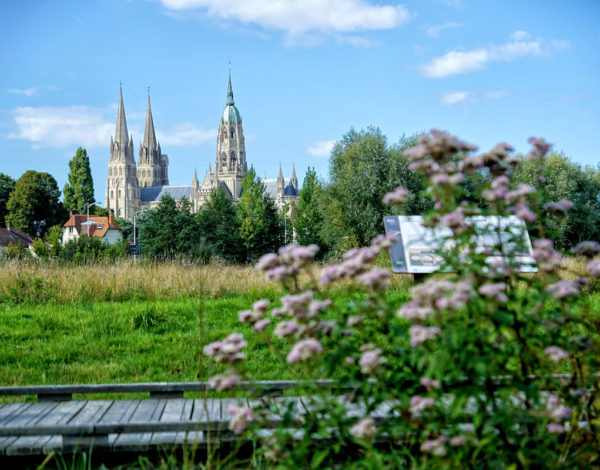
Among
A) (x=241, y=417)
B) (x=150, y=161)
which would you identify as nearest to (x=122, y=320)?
(x=241, y=417)

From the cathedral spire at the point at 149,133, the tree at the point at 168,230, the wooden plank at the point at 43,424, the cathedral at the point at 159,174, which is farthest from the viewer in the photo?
the cathedral spire at the point at 149,133

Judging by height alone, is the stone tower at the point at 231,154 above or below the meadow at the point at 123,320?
above

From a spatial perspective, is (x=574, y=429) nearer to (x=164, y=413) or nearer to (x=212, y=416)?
(x=212, y=416)

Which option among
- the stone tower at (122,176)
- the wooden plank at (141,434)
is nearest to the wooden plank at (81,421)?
the wooden plank at (141,434)

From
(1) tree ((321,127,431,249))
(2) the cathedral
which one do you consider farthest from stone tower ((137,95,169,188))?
(1) tree ((321,127,431,249))

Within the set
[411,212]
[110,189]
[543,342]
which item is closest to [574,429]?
[543,342]

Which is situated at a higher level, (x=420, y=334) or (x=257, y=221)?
(x=257, y=221)

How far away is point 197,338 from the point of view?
8.18 metres

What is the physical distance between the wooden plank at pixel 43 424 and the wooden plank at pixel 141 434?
1.76ft

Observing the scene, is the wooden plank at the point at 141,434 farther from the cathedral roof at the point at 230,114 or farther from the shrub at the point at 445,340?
the cathedral roof at the point at 230,114

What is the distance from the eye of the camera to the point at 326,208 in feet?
134

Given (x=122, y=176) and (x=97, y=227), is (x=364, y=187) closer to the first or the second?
(x=97, y=227)

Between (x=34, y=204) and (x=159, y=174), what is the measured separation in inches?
3761

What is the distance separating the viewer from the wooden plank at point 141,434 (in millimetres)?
4191
